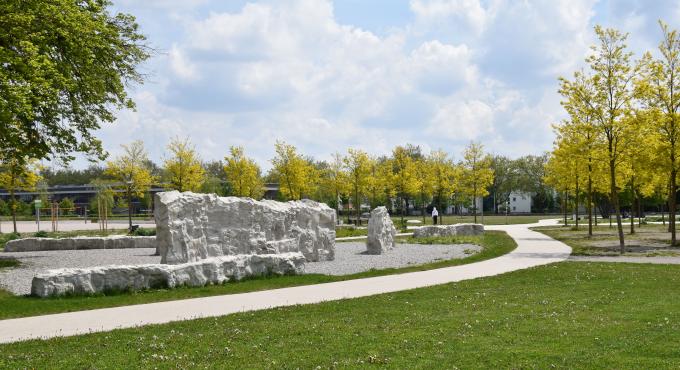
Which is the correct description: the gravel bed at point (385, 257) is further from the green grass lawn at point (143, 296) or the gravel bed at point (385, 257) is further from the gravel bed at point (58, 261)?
the gravel bed at point (58, 261)

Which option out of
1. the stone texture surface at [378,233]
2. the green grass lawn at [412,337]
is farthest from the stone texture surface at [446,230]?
the green grass lawn at [412,337]

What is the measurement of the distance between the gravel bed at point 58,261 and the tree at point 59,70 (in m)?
3.76

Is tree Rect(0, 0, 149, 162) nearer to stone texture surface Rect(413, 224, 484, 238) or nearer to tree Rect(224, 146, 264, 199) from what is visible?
stone texture surface Rect(413, 224, 484, 238)

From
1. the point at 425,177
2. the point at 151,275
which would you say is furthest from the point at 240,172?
the point at 151,275

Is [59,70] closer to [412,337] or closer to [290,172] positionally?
[412,337]

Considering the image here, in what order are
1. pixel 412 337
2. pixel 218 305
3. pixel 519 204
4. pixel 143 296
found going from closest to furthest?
pixel 412 337 → pixel 218 305 → pixel 143 296 → pixel 519 204

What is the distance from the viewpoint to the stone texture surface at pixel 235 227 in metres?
16.6

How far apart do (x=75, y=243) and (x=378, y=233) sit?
47.0 feet

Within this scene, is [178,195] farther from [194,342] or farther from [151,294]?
[194,342]

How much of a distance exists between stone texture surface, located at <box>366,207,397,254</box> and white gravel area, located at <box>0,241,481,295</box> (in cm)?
43

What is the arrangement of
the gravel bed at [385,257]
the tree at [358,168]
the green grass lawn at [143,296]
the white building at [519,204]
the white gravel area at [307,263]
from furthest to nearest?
1. the white building at [519,204]
2. the tree at [358,168]
3. the gravel bed at [385,257]
4. the white gravel area at [307,263]
5. the green grass lawn at [143,296]

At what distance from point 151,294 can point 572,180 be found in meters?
32.2

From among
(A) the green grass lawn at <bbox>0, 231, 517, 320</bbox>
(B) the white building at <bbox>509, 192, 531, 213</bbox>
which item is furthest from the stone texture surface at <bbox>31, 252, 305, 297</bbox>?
(B) the white building at <bbox>509, 192, 531, 213</bbox>

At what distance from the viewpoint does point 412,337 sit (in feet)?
26.9
